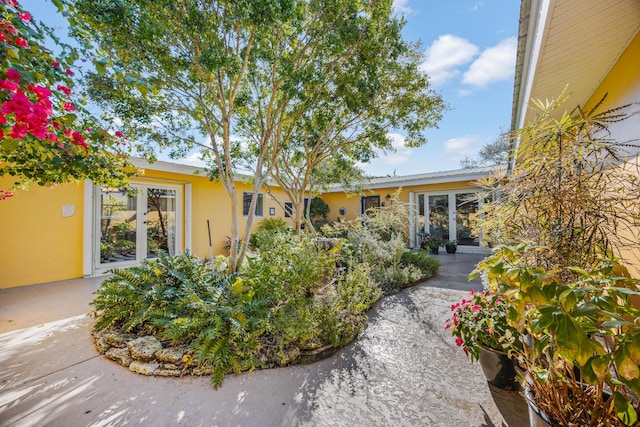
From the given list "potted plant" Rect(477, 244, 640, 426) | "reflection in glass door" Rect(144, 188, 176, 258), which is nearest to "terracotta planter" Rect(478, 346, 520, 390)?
"potted plant" Rect(477, 244, 640, 426)

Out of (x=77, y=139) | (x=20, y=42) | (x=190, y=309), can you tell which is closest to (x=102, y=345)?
(x=190, y=309)

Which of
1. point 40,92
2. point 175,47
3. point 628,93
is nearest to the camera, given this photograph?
point 40,92

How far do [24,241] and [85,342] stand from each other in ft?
13.3

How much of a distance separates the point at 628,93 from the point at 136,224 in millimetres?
8893

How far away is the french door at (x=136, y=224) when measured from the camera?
20.8 ft

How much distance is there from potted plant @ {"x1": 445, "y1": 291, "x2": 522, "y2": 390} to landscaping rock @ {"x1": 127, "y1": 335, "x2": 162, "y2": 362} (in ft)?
9.69

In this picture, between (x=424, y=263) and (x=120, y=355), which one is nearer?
(x=120, y=355)

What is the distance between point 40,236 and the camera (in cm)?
546

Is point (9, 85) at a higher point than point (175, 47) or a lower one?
lower

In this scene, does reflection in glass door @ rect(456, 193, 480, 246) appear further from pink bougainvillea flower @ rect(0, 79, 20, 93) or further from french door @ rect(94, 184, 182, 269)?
pink bougainvillea flower @ rect(0, 79, 20, 93)

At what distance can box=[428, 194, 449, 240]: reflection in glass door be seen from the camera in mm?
9820

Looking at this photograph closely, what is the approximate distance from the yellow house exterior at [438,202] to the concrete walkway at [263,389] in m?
6.62

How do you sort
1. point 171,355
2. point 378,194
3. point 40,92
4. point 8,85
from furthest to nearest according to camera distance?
1. point 378,194
2. point 171,355
3. point 40,92
4. point 8,85

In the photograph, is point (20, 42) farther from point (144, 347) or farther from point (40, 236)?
point (40, 236)
